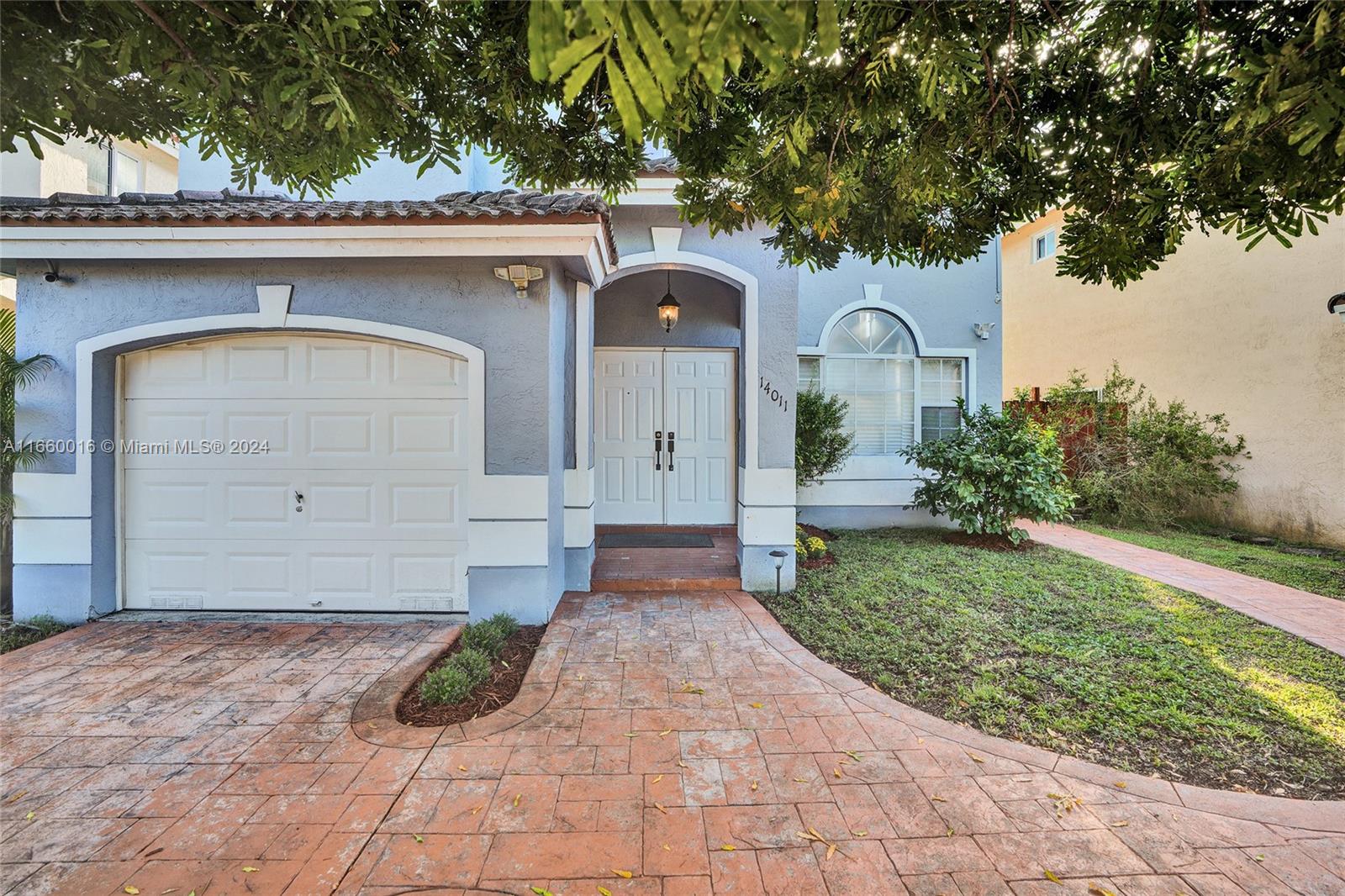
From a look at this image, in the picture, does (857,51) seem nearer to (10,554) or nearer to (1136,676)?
(1136,676)

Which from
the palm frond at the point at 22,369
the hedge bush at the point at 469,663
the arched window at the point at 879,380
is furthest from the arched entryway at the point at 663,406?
the palm frond at the point at 22,369

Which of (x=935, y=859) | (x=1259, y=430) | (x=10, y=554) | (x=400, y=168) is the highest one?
(x=400, y=168)

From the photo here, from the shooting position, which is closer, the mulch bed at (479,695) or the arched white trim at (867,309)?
the mulch bed at (479,695)

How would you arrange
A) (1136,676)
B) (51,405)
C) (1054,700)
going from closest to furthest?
(1054,700) < (1136,676) < (51,405)

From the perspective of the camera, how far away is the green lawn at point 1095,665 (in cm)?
287

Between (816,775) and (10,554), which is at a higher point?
(10,554)

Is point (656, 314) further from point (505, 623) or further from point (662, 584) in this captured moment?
point (505, 623)

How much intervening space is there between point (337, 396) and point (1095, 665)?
6379 mm

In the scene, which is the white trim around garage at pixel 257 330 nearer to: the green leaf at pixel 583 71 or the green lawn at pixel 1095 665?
the green lawn at pixel 1095 665

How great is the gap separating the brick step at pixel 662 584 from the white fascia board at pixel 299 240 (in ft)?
10.2

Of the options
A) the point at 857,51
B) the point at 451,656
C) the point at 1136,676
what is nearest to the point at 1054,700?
the point at 1136,676

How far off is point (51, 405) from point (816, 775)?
652 cm

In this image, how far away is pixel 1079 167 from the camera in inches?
99.6

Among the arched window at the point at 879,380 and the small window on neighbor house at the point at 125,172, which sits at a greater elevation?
the small window on neighbor house at the point at 125,172
